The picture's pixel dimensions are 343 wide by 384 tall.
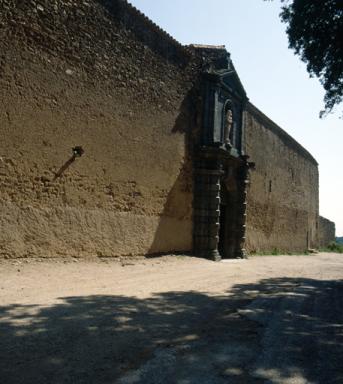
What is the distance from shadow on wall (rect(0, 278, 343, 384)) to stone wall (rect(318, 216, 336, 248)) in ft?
83.0

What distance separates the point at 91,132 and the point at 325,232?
27.0 metres

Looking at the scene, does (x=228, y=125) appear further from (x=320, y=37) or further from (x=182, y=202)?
(x=320, y=37)

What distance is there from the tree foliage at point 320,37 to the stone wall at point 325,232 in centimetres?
2203

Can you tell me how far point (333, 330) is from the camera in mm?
4582

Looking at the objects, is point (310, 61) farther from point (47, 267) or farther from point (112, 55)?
point (47, 267)

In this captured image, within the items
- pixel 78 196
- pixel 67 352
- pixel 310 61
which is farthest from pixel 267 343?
pixel 310 61

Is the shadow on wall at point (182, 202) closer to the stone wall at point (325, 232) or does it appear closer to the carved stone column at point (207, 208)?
the carved stone column at point (207, 208)

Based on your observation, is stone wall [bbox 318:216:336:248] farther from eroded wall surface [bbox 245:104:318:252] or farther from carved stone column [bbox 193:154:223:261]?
carved stone column [bbox 193:154:223:261]

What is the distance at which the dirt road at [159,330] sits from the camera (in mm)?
3053

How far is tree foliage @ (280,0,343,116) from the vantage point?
316 inches

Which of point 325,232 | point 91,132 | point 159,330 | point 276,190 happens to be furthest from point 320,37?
point 325,232

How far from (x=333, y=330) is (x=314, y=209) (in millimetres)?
24451

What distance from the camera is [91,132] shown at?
29.7 ft

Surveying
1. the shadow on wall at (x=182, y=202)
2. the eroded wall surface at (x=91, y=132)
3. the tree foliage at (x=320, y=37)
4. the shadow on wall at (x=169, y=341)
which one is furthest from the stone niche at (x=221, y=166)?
the shadow on wall at (x=169, y=341)
